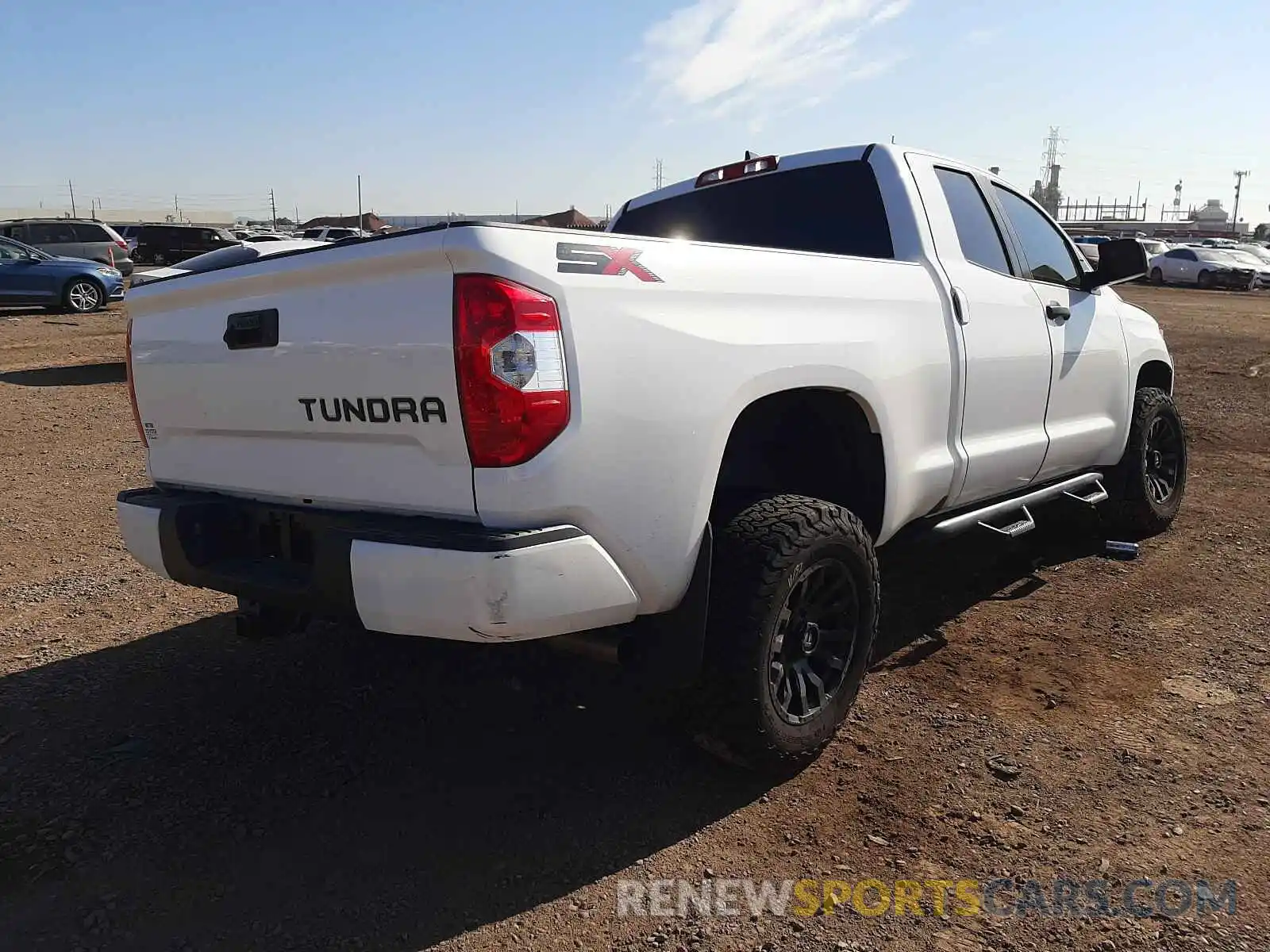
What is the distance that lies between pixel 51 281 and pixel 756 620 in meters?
17.5

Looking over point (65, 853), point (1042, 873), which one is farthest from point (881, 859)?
point (65, 853)

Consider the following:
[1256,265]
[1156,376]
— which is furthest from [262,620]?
[1256,265]

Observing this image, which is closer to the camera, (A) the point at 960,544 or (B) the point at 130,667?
(B) the point at 130,667

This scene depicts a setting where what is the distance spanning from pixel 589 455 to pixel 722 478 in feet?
3.58

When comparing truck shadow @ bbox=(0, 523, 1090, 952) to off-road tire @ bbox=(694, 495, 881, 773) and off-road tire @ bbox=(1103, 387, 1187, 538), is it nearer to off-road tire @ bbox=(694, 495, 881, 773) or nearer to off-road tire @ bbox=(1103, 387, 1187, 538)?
off-road tire @ bbox=(694, 495, 881, 773)

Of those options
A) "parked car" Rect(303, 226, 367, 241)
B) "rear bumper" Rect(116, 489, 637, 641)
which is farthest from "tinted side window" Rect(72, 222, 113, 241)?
"rear bumper" Rect(116, 489, 637, 641)

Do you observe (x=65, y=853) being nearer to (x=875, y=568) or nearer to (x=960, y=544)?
(x=875, y=568)

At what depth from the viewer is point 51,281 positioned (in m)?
16.5

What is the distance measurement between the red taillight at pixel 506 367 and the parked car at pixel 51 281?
1627 centimetres

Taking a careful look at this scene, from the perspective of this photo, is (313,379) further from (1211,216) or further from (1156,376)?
(1211,216)

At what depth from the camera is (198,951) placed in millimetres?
2330

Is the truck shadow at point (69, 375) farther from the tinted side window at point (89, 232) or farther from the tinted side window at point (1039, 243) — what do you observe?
the tinted side window at point (89, 232)

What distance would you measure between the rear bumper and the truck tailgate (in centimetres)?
9

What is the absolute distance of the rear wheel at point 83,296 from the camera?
16.8 m
